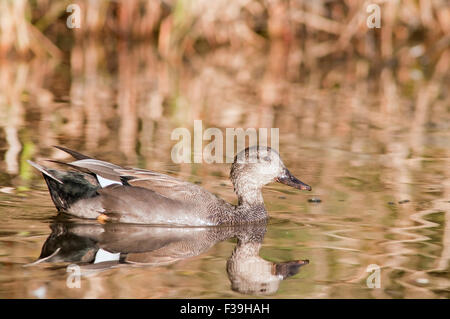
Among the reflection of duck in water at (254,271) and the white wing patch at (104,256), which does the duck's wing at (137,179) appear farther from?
the white wing patch at (104,256)

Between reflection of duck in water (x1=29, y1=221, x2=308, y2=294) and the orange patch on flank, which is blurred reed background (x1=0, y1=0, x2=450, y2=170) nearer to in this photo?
the orange patch on flank

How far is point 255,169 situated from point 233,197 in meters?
0.56

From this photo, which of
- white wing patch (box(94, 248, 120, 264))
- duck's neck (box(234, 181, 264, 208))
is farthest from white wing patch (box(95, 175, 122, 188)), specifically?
duck's neck (box(234, 181, 264, 208))

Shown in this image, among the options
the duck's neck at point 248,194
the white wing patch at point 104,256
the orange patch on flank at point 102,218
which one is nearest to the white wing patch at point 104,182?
the orange patch on flank at point 102,218

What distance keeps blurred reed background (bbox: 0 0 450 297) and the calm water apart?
28 millimetres

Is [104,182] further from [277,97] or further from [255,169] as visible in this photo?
[277,97]

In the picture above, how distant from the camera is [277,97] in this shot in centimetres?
1306

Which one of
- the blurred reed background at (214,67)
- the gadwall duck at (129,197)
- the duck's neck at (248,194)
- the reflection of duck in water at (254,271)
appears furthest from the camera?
the blurred reed background at (214,67)

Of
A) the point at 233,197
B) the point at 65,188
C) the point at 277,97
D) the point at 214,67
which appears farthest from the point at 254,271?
the point at 214,67

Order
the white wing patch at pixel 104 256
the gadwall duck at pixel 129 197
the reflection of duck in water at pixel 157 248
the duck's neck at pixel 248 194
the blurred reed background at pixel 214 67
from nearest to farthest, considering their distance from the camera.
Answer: the reflection of duck in water at pixel 157 248
the white wing patch at pixel 104 256
the gadwall duck at pixel 129 197
the duck's neck at pixel 248 194
the blurred reed background at pixel 214 67

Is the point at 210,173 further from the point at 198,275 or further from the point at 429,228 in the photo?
the point at 198,275

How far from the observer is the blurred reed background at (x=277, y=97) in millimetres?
6965

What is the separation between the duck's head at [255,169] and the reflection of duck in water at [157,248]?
1.19 feet

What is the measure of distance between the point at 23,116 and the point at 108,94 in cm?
221
